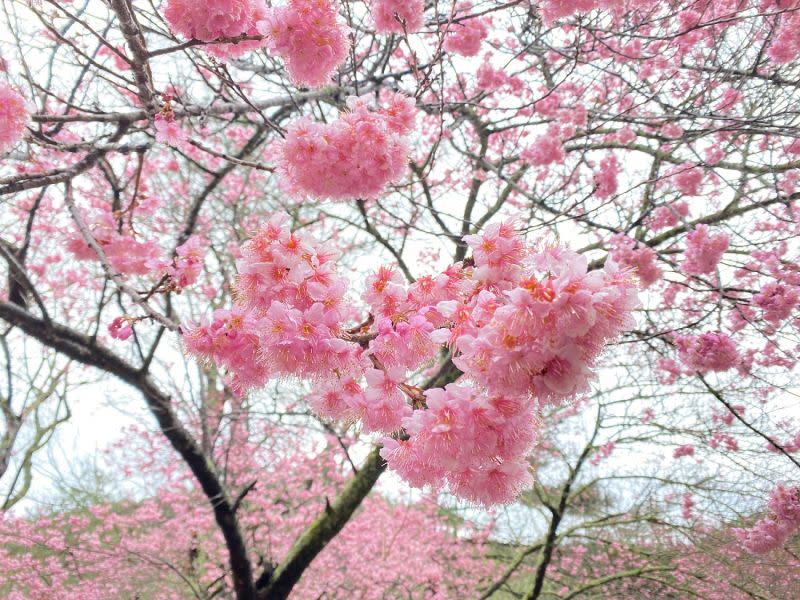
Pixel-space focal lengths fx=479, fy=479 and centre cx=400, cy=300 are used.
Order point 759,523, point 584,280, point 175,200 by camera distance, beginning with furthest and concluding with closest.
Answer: point 175,200
point 759,523
point 584,280

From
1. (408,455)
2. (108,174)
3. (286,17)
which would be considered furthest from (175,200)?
(408,455)

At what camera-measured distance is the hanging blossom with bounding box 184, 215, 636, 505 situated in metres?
0.96

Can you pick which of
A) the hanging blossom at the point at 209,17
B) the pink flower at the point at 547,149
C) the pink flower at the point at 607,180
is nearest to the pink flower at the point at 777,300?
the pink flower at the point at 607,180

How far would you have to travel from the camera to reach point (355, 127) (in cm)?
173

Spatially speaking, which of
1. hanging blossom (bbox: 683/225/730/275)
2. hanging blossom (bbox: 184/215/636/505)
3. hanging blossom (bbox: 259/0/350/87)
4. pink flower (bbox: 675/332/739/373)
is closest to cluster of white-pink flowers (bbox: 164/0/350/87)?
hanging blossom (bbox: 259/0/350/87)

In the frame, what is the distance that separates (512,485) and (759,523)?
11.4 feet

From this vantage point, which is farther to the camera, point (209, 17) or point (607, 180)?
point (607, 180)

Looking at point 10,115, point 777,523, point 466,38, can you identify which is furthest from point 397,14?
point 777,523

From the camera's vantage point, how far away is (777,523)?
3385 mm

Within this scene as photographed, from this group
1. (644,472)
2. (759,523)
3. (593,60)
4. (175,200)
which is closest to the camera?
(759,523)

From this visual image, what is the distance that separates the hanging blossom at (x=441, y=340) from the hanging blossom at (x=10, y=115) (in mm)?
1213

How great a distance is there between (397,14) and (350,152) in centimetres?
94

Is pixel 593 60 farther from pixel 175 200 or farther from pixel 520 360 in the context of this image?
pixel 175 200

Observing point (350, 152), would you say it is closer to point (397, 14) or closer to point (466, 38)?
point (397, 14)
